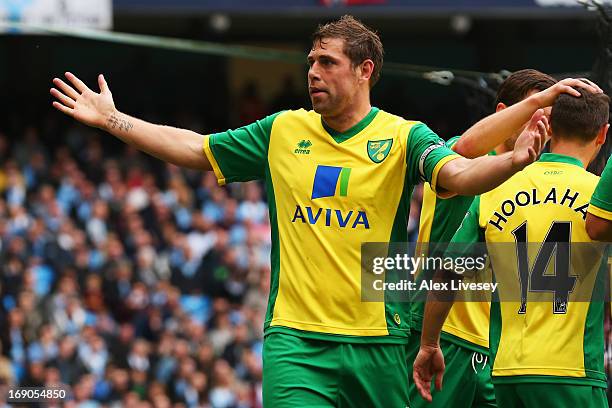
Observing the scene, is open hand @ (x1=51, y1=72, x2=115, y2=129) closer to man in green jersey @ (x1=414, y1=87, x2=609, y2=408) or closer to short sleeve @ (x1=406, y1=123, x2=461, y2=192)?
short sleeve @ (x1=406, y1=123, x2=461, y2=192)

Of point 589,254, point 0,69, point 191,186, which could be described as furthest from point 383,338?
point 0,69

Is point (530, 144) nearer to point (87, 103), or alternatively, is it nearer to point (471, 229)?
point (471, 229)

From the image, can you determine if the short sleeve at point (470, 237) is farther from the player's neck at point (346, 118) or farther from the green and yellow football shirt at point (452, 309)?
the player's neck at point (346, 118)

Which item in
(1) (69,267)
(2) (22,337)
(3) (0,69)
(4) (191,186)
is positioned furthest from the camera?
(3) (0,69)

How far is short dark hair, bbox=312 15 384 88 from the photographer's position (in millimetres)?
6793

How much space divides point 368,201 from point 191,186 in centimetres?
1657

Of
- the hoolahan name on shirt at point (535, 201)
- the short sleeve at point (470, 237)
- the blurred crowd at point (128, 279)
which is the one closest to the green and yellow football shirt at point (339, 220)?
the short sleeve at point (470, 237)

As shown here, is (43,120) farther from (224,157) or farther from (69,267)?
(224,157)

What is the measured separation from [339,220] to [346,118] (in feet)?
1.75

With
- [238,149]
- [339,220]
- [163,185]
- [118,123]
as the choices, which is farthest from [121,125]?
[163,185]

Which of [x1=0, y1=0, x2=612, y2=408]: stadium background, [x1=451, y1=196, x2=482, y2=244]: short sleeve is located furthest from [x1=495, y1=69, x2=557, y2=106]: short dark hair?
[x1=0, y1=0, x2=612, y2=408]: stadium background

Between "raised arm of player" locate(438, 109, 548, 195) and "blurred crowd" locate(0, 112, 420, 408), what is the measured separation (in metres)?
12.6

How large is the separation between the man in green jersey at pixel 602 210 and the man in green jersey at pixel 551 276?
0.77 feet

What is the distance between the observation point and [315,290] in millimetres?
6613
